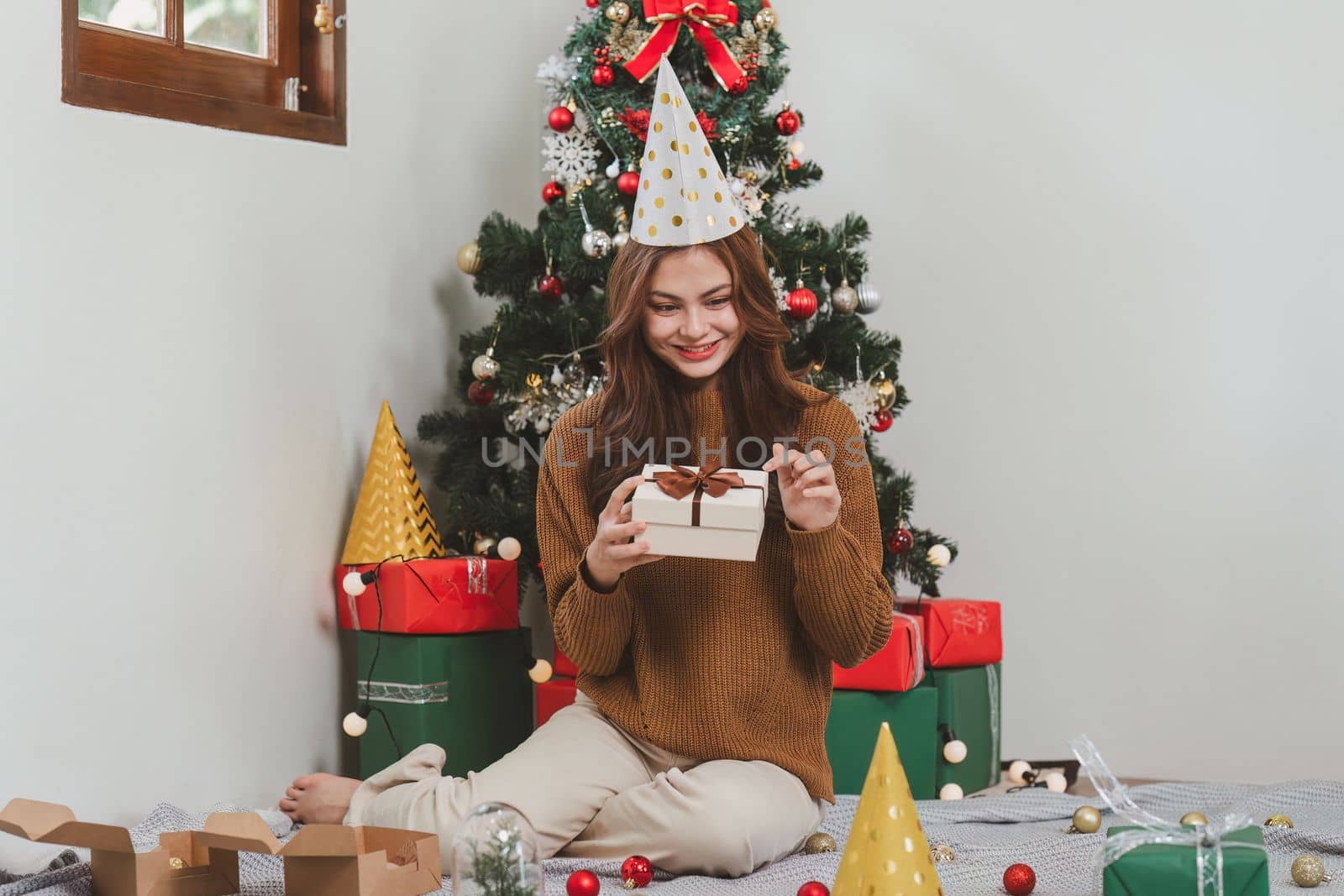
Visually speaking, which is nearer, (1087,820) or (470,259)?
(1087,820)

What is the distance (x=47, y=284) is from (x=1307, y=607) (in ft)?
6.87

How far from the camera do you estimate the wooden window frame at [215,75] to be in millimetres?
1756

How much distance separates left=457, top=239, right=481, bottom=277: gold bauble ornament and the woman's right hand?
80cm

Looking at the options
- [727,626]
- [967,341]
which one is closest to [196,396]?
[727,626]

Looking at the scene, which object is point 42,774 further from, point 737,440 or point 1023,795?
point 1023,795

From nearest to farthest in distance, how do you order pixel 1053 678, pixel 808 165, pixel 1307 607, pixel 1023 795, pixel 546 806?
pixel 546 806 → pixel 1023 795 → pixel 808 165 → pixel 1307 607 → pixel 1053 678

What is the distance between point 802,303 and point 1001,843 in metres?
0.82

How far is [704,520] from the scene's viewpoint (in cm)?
151

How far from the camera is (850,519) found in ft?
5.60

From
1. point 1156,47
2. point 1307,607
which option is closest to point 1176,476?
point 1307,607

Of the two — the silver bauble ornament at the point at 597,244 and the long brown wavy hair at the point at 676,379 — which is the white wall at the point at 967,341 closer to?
the silver bauble ornament at the point at 597,244

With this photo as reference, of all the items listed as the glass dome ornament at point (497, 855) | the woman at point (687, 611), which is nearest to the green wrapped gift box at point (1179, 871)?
the woman at point (687, 611)

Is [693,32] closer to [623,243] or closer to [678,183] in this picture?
[623,243]

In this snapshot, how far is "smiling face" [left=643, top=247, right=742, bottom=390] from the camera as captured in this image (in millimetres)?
1674
